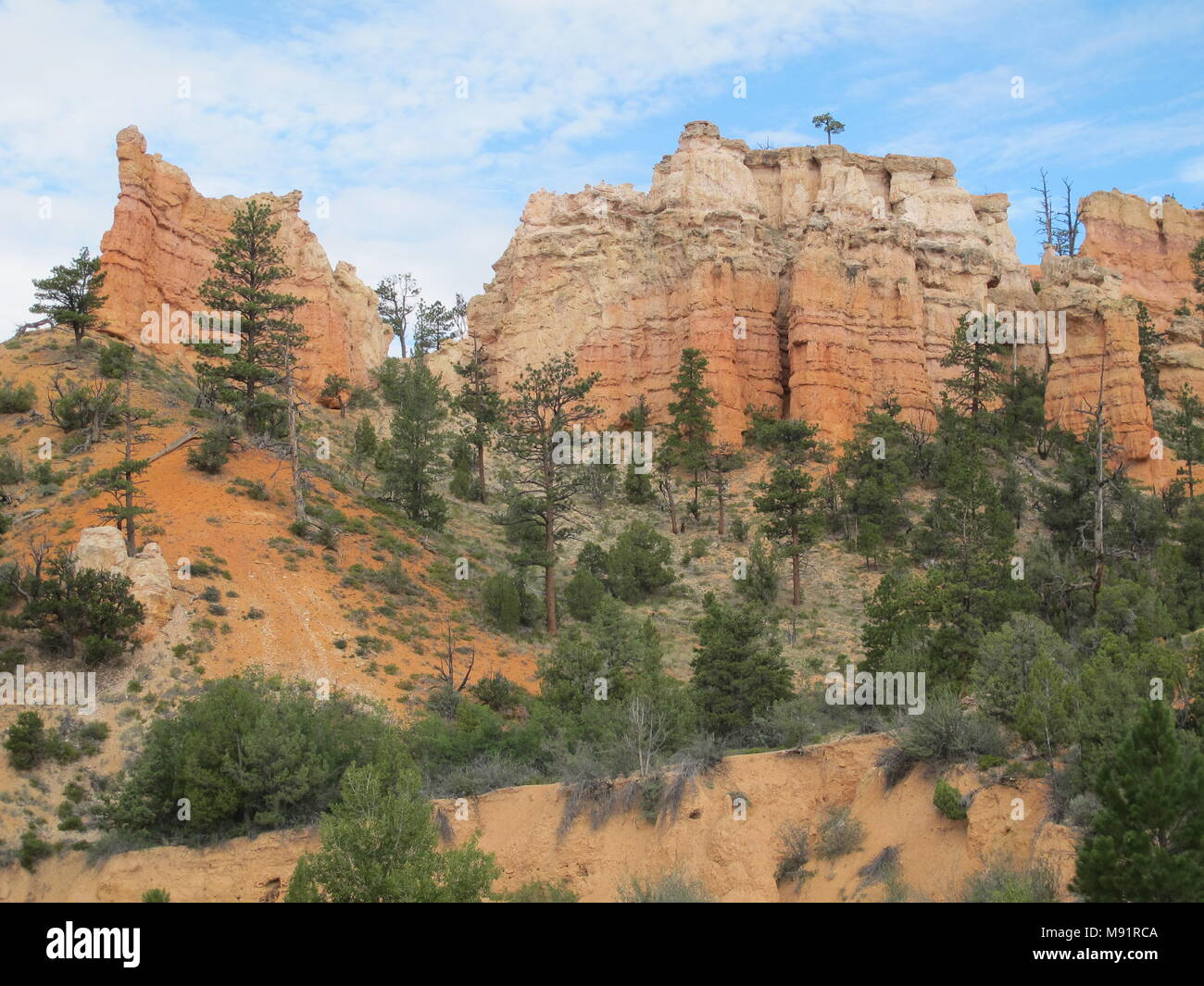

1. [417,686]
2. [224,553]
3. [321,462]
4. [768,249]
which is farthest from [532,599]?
[768,249]

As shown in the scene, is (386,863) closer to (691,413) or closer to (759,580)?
(759,580)

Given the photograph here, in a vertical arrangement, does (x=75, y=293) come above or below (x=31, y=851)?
above

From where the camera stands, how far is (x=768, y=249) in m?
60.0

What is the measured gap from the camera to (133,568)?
30.4 meters

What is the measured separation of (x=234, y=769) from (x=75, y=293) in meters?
30.2

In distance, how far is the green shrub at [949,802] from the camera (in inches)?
724

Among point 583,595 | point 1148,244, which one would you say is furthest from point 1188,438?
point 583,595

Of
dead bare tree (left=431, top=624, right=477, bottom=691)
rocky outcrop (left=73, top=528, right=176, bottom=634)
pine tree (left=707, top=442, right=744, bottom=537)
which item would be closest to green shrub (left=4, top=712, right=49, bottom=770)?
rocky outcrop (left=73, top=528, right=176, bottom=634)

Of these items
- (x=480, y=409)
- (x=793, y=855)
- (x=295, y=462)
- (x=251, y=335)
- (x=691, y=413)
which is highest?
(x=251, y=335)

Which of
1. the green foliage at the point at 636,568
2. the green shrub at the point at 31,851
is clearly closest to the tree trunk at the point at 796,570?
the green foliage at the point at 636,568

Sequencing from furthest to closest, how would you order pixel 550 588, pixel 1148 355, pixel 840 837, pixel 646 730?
pixel 1148 355 → pixel 550 588 → pixel 646 730 → pixel 840 837

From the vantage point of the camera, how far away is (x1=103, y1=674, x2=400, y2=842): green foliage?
22.3m

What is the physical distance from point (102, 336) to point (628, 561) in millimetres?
25358
